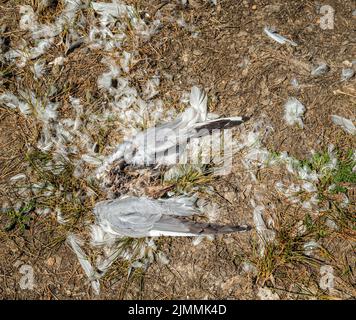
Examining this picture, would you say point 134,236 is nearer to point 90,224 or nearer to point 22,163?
point 90,224

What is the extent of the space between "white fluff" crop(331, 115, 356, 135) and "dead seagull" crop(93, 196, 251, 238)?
3.04 ft

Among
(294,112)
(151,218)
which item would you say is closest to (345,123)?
(294,112)

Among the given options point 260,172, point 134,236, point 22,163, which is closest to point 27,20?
point 22,163

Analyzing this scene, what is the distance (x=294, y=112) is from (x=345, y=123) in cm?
34

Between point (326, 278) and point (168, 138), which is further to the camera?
point (168, 138)

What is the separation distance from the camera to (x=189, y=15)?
359 centimetres

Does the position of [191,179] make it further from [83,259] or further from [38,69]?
[38,69]

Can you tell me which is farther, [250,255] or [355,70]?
[355,70]

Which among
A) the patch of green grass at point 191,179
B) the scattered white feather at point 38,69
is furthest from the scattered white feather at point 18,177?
the patch of green grass at point 191,179

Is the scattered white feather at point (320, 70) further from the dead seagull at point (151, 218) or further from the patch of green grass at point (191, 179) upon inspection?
the dead seagull at point (151, 218)

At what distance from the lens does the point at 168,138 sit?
11.0 feet
